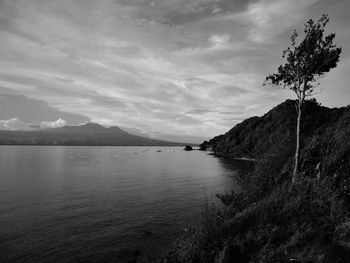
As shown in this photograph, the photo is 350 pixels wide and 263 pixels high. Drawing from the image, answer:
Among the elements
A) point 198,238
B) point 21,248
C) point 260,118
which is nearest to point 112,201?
point 21,248

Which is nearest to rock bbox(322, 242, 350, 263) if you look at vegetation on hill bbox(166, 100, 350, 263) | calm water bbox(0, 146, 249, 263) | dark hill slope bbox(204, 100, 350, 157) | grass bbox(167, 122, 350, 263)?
vegetation on hill bbox(166, 100, 350, 263)

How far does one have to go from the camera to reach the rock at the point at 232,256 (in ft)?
32.8

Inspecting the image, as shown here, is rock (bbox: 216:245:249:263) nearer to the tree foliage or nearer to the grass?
the grass

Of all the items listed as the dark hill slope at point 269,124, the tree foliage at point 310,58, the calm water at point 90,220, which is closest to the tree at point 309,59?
the tree foliage at point 310,58

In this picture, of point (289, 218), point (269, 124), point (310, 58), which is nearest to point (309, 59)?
point (310, 58)

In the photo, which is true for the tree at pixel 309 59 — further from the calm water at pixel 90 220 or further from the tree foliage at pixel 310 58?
the calm water at pixel 90 220

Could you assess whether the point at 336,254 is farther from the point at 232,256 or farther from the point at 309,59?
the point at 309,59

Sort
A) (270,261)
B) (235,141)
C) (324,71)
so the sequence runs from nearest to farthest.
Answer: (270,261)
(324,71)
(235,141)

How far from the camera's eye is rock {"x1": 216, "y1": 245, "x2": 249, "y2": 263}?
32.8 ft

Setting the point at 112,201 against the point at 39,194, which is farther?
the point at 39,194

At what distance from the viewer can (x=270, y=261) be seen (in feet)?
30.5

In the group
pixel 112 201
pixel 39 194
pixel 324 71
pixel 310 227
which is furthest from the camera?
pixel 39 194

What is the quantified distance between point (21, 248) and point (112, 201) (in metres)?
13.9

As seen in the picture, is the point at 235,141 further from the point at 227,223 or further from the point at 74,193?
the point at 227,223
